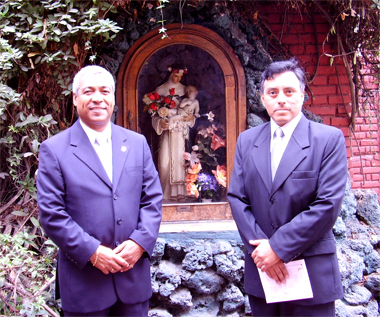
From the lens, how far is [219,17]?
3.47 m

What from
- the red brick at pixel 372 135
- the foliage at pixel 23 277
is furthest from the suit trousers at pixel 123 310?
the red brick at pixel 372 135

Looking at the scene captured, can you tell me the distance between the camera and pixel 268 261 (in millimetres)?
1854

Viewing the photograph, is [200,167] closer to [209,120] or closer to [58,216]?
[209,120]

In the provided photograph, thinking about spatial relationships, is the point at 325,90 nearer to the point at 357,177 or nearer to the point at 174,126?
the point at 357,177

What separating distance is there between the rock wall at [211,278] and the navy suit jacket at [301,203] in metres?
1.31

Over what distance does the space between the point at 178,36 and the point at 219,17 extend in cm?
40

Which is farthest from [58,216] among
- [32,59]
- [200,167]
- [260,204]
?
[200,167]

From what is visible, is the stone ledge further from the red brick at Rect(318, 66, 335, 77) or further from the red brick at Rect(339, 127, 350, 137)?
the red brick at Rect(318, 66, 335, 77)

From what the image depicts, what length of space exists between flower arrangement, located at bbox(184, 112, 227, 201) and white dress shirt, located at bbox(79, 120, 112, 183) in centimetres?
176

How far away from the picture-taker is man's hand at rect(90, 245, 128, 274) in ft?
6.13

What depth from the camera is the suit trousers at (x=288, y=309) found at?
6.13ft

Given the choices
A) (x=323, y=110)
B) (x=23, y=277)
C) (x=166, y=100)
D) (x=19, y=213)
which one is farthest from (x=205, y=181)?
(x=23, y=277)

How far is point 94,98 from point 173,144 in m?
1.82

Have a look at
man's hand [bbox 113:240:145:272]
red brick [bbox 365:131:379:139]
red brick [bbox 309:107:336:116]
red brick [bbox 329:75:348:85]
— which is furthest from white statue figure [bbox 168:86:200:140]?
man's hand [bbox 113:240:145:272]
